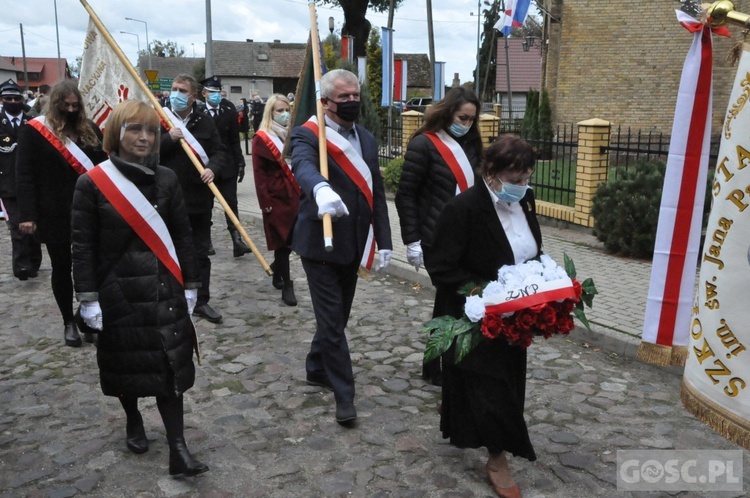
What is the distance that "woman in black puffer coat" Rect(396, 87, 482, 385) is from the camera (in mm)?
4938

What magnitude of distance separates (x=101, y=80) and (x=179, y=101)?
0.75 metres

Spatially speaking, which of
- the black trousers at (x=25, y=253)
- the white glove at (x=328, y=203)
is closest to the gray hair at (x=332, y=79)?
the white glove at (x=328, y=203)

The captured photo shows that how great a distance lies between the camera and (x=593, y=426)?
182 inches

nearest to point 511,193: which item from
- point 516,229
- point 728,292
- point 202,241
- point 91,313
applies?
point 516,229

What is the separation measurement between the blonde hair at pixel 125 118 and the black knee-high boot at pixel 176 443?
4.26ft

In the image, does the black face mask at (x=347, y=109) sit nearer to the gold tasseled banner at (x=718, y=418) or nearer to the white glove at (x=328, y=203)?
the white glove at (x=328, y=203)

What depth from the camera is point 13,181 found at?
29.8ft

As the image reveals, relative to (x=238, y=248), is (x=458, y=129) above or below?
above

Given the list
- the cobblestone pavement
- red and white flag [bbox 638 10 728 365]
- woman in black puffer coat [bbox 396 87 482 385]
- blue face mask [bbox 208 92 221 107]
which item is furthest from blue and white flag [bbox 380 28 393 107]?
red and white flag [bbox 638 10 728 365]

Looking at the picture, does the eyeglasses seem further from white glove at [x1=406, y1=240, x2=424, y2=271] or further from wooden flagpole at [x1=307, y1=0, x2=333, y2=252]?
white glove at [x1=406, y1=240, x2=424, y2=271]

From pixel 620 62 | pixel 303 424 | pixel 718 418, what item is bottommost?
pixel 303 424

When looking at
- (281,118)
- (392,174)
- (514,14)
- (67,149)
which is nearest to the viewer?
(67,149)

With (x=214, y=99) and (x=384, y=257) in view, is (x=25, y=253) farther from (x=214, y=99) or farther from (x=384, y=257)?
(x=384, y=257)

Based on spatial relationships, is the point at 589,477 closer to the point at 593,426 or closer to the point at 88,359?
the point at 593,426
